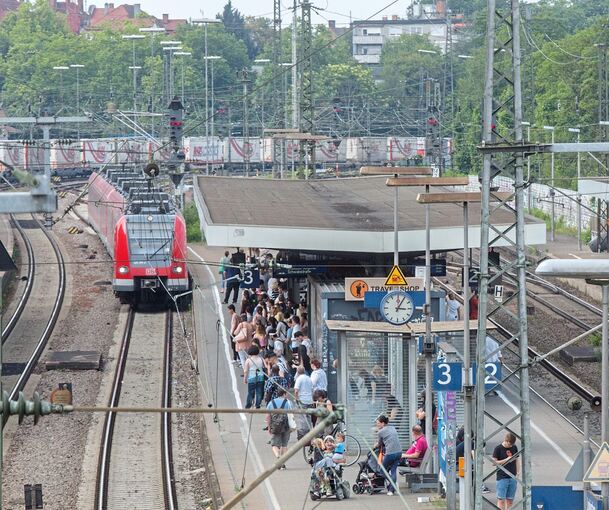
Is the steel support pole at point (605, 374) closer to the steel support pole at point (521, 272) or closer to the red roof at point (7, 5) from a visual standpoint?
the steel support pole at point (521, 272)

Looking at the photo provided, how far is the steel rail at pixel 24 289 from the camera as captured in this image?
3325 cm

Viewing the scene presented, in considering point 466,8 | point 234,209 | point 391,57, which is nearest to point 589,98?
point 234,209

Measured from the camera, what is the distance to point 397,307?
65.6ft

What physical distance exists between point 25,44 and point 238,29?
36843 mm

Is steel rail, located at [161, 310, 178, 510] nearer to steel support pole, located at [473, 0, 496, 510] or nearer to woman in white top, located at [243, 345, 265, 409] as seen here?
woman in white top, located at [243, 345, 265, 409]

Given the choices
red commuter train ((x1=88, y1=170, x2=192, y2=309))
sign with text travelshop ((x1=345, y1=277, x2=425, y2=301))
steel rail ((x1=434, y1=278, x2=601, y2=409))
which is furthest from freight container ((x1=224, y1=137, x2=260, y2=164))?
sign with text travelshop ((x1=345, y1=277, x2=425, y2=301))

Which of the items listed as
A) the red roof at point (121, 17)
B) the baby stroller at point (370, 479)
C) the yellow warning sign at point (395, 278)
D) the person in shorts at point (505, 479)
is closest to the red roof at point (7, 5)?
the red roof at point (121, 17)

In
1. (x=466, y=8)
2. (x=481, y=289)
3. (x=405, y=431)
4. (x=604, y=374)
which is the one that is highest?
(x=466, y=8)

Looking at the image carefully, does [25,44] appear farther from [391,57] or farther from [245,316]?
[245,316]

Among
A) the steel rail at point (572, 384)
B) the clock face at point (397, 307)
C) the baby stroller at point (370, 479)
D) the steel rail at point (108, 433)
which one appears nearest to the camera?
the baby stroller at point (370, 479)

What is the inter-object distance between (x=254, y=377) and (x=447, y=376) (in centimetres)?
623

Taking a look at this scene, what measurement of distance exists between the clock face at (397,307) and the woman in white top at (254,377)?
2.94 metres

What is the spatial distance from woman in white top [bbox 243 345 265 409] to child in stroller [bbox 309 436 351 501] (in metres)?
4.58

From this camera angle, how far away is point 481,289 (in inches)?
552
